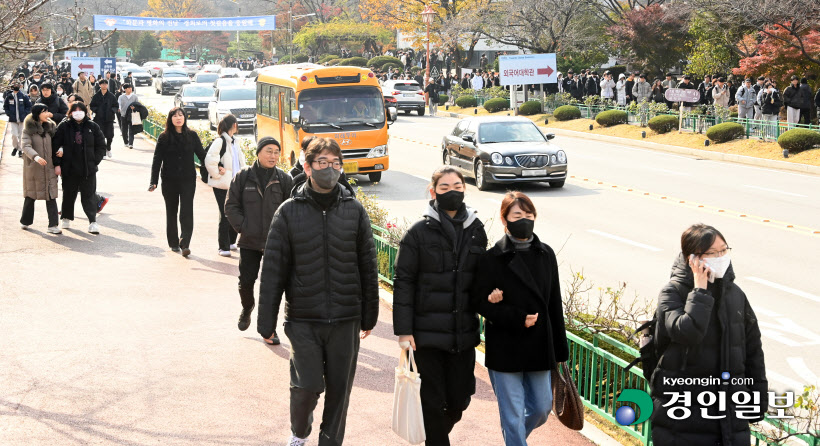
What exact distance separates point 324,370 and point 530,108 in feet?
120

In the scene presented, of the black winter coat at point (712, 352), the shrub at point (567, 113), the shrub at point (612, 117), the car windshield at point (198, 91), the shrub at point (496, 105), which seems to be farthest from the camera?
the shrub at point (496, 105)

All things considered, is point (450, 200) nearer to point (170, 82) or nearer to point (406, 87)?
point (406, 87)

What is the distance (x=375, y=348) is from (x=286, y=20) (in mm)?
104550

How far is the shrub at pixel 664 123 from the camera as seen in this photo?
3138 centimetres

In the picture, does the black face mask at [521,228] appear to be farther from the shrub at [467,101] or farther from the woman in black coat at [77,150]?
the shrub at [467,101]

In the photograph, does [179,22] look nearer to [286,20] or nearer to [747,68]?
[286,20]

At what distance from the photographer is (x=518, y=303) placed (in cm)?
524

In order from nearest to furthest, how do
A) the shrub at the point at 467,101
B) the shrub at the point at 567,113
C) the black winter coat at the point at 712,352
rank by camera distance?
the black winter coat at the point at 712,352 < the shrub at the point at 567,113 < the shrub at the point at 467,101

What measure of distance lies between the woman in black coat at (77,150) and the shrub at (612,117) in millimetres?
23903

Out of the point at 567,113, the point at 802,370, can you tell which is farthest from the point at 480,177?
the point at 567,113

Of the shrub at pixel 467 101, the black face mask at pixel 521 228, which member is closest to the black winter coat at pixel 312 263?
the black face mask at pixel 521 228

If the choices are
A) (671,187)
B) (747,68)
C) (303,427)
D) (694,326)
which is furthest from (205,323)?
(747,68)

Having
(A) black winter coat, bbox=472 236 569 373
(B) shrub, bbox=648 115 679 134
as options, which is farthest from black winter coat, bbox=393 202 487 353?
(B) shrub, bbox=648 115 679 134

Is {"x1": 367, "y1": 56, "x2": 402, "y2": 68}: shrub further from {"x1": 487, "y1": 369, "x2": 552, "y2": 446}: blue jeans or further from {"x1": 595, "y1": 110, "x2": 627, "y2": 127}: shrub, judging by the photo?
{"x1": 487, "y1": 369, "x2": 552, "y2": 446}: blue jeans
